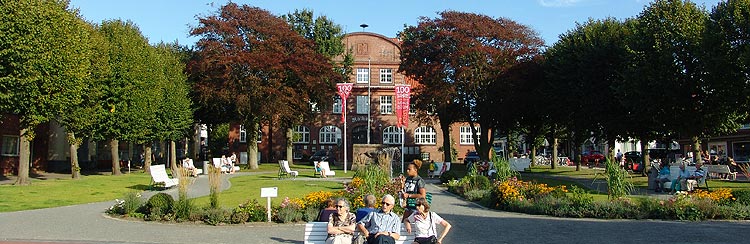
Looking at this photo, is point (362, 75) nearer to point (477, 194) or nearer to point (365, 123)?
point (365, 123)

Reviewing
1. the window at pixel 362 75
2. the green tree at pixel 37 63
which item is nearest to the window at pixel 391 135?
the window at pixel 362 75

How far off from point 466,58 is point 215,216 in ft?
103

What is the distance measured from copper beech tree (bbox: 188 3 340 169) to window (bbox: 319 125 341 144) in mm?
21636

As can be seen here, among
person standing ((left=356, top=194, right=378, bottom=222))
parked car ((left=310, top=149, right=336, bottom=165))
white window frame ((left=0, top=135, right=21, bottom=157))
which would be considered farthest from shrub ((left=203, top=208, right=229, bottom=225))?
parked car ((left=310, top=149, right=336, bottom=165))

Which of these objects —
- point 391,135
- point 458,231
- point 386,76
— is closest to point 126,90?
point 458,231

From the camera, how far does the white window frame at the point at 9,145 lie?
3868 cm

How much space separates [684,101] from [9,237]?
1118 inches

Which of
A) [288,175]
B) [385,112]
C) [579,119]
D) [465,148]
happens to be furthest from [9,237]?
[465,148]

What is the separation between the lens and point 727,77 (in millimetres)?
26609

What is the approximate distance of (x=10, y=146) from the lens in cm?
3934

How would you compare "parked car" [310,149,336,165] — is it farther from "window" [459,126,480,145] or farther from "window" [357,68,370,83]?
"window" [459,126,480,145]

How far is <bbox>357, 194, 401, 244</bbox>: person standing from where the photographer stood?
914cm

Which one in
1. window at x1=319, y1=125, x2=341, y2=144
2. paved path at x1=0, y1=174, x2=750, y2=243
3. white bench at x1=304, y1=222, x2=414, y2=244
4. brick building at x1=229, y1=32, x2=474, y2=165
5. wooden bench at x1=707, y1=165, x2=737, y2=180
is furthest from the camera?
window at x1=319, y1=125, x2=341, y2=144

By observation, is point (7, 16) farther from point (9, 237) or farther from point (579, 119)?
point (579, 119)
